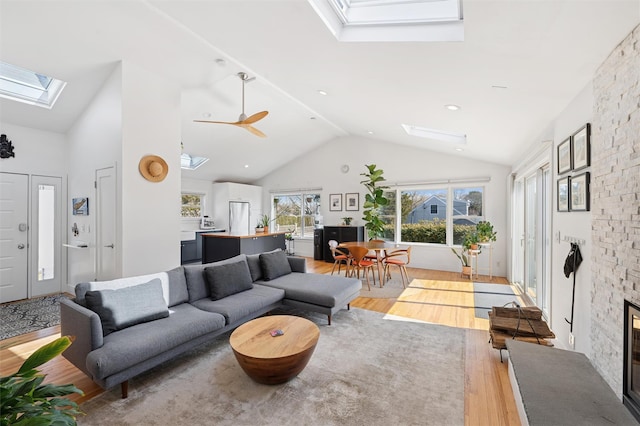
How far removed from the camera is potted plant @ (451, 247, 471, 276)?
19.3ft

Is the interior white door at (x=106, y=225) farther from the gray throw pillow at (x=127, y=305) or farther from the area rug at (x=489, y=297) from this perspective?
the area rug at (x=489, y=297)

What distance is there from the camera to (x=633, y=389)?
1572 millimetres

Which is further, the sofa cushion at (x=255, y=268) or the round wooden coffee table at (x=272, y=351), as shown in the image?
the sofa cushion at (x=255, y=268)

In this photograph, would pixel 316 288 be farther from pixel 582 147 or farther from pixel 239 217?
pixel 239 217

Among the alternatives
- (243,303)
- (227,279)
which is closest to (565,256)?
(243,303)

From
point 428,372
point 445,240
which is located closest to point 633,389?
point 428,372

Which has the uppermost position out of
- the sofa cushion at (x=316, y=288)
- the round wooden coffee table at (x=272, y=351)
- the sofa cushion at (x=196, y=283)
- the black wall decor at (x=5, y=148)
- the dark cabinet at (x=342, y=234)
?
the black wall decor at (x=5, y=148)

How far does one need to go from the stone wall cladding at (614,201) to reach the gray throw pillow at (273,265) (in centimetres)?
324

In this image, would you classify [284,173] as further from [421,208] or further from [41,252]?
[41,252]

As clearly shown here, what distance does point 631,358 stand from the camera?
1.60 metres

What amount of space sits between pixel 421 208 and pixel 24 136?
7.56m

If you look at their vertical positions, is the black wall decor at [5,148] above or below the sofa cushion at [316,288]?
above

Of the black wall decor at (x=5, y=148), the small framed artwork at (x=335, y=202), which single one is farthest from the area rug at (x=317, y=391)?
the small framed artwork at (x=335, y=202)

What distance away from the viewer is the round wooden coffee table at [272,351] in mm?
2092
